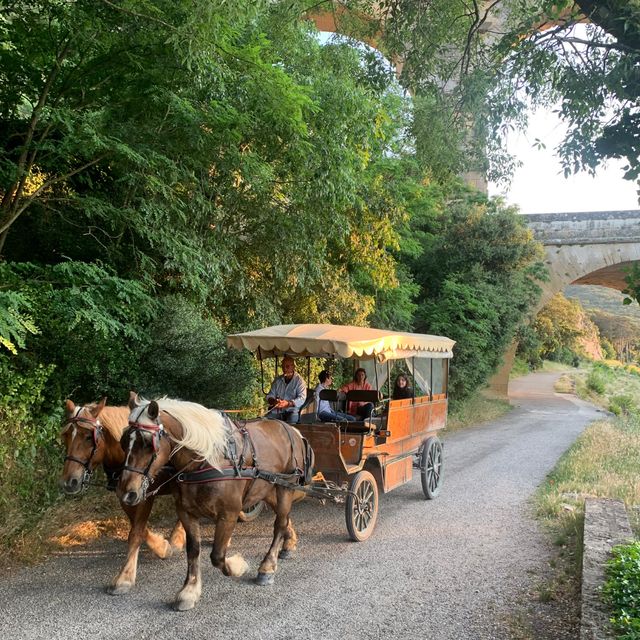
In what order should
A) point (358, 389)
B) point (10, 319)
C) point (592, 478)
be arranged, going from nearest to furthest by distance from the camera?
point (10, 319), point (358, 389), point (592, 478)

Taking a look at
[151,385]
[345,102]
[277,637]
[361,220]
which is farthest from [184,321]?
[361,220]

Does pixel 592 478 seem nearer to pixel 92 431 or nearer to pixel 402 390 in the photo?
pixel 402 390

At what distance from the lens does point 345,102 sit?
931cm

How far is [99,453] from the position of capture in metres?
4.79

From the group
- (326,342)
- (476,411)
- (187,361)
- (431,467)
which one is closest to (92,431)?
(326,342)

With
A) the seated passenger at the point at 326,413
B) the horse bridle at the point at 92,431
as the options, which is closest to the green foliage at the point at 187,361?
the seated passenger at the point at 326,413

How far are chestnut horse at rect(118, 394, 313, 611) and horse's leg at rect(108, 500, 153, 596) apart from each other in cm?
53

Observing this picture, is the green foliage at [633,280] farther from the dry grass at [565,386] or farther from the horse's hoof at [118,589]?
the dry grass at [565,386]

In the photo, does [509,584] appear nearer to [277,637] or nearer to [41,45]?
[277,637]

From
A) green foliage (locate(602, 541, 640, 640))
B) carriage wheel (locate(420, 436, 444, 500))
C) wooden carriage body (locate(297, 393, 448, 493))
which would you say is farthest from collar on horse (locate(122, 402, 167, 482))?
carriage wheel (locate(420, 436, 444, 500))

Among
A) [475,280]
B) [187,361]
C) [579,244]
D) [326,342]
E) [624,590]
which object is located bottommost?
[624,590]

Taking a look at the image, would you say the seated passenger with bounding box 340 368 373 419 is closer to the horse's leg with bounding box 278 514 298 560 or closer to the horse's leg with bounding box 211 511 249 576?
the horse's leg with bounding box 278 514 298 560

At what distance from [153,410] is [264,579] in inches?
72.9

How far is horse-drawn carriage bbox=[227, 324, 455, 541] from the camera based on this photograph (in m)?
6.45
